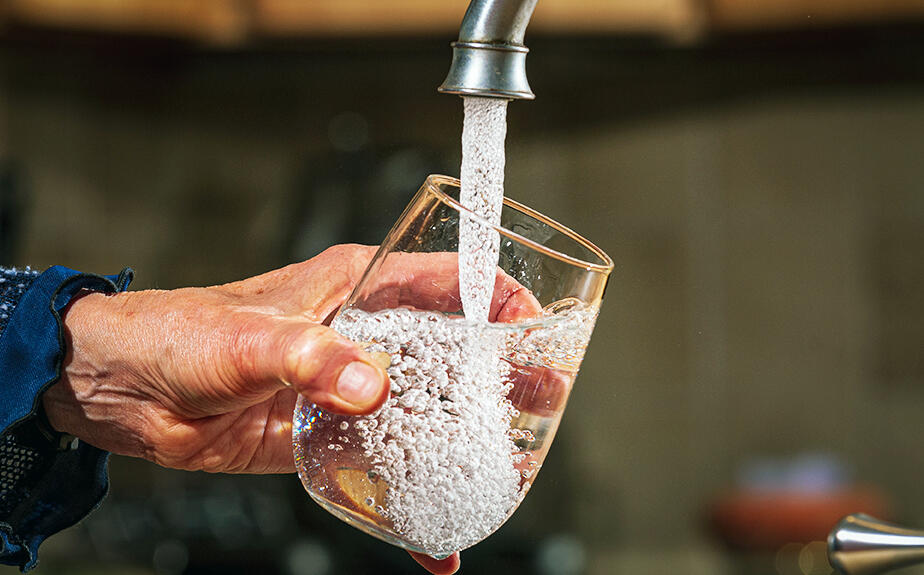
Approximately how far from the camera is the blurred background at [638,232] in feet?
3.63

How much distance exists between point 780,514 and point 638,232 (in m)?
0.34

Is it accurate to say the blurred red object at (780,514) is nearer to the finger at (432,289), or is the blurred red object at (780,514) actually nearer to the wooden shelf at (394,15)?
the wooden shelf at (394,15)

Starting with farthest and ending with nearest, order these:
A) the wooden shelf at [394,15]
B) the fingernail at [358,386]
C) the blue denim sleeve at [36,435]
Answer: the wooden shelf at [394,15] < the blue denim sleeve at [36,435] < the fingernail at [358,386]

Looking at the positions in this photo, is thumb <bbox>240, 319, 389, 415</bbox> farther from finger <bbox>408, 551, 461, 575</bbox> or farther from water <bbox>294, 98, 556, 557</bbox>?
finger <bbox>408, 551, 461, 575</bbox>

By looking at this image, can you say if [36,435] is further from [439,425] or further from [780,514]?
[780,514]

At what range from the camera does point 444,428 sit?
0.37 metres

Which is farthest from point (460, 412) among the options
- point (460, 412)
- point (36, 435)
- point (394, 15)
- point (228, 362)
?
point (394, 15)

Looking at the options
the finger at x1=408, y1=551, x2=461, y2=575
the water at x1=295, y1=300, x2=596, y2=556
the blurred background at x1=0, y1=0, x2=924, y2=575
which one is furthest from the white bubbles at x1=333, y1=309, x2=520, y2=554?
the blurred background at x1=0, y1=0, x2=924, y2=575

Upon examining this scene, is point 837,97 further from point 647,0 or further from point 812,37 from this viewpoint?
point 647,0

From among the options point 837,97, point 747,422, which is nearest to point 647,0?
point 837,97

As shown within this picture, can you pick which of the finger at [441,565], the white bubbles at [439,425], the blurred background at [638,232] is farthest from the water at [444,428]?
the blurred background at [638,232]

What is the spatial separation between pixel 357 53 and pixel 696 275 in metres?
0.43

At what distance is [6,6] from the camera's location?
3.55 ft

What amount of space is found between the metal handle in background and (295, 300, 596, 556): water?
4.9 inches
